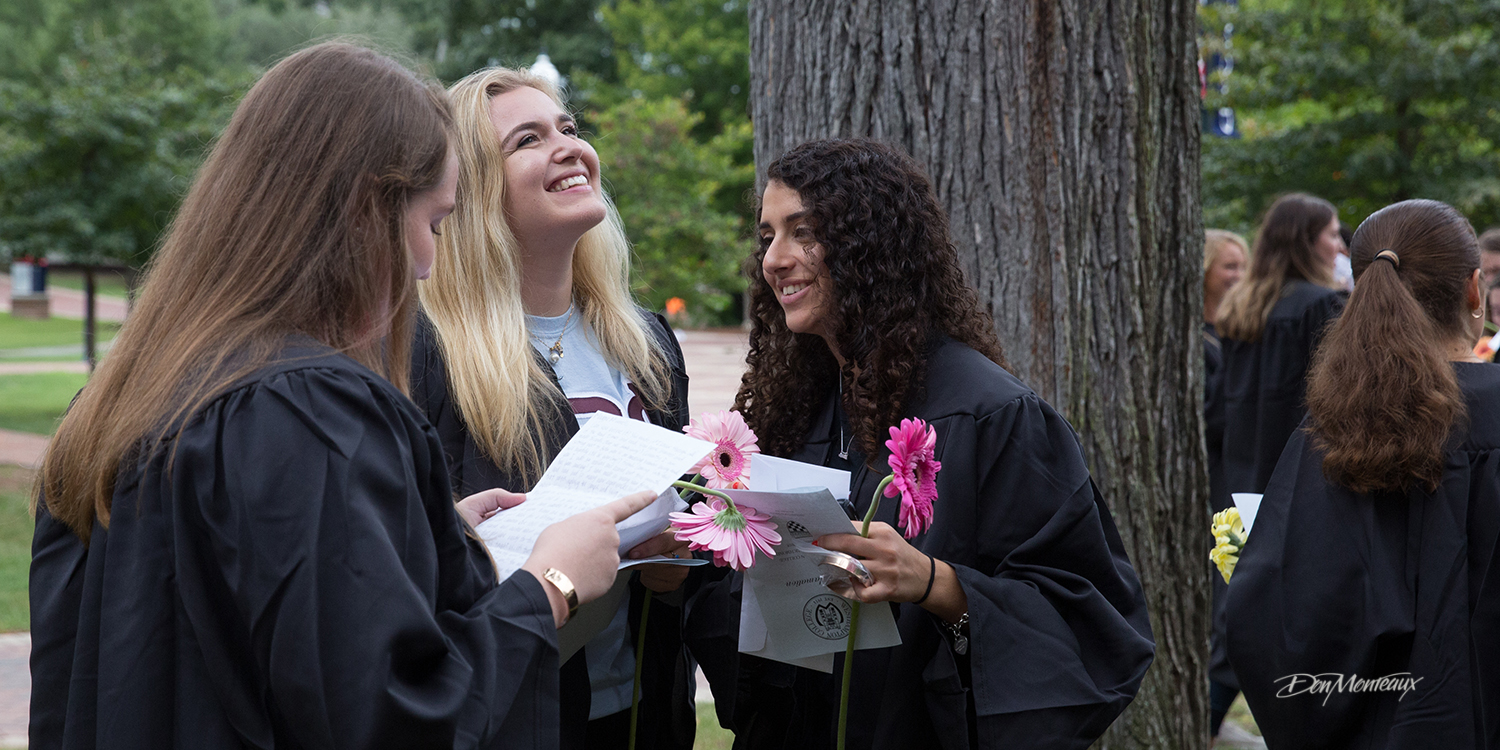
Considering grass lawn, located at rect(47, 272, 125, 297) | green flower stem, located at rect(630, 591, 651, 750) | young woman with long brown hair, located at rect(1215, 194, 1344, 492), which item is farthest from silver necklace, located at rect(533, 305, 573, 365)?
grass lawn, located at rect(47, 272, 125, 297)

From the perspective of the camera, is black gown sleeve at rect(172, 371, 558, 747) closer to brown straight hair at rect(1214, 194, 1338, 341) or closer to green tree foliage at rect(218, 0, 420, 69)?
brown straight hair at rect(1214, 194, 1338, 341)

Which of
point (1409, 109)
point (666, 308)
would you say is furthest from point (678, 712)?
point (666, 308)

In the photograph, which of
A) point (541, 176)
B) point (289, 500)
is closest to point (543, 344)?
point (541, 176)

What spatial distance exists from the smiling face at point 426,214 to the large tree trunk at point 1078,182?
1.83m

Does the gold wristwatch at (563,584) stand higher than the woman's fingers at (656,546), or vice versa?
the gold wristwatch at (563,584)

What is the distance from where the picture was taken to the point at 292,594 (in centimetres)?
137

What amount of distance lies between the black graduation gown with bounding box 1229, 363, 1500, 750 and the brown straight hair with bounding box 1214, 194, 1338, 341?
308 centimetres

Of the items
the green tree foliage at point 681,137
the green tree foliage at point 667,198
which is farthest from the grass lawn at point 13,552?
the green tree foliage at point 667,198

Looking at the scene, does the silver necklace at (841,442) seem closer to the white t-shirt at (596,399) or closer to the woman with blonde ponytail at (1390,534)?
the white t-shirt at (596,399)

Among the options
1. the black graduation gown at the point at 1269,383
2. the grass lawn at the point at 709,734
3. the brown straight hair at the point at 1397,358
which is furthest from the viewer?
the black graduation gown at the point at 1269,383

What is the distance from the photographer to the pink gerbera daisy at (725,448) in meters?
2.11

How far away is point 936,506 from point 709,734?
10.0 ft

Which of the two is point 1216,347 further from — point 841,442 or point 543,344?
point 543,344

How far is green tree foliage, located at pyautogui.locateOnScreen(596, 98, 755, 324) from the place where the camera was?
22.9m
